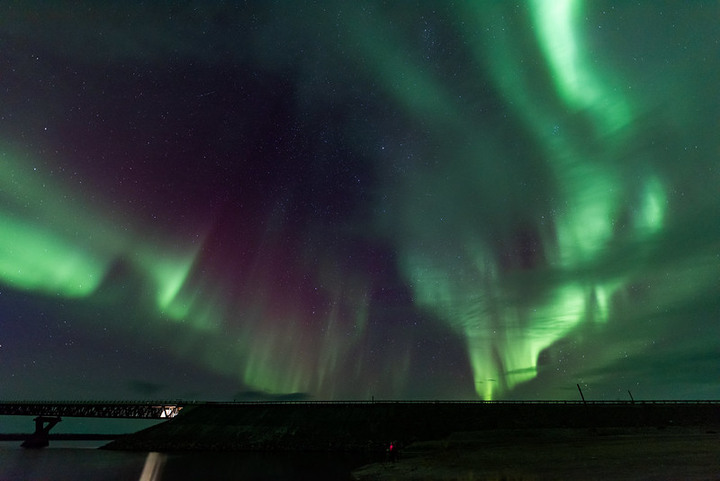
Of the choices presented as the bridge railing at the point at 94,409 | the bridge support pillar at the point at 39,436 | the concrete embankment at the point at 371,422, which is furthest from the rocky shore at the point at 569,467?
the bridge support pillar at the point at 39,436

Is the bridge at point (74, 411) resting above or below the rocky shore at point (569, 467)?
above

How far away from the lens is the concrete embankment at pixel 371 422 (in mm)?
85000

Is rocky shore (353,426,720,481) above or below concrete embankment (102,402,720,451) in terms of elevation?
below

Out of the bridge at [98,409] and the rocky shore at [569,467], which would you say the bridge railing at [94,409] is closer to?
the bridge at [98,409]

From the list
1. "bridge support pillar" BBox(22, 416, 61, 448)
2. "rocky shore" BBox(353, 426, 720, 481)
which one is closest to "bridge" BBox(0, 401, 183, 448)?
"bridge support pillar" BBox(22, 416, 61, 448)

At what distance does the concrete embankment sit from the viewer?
85000mm

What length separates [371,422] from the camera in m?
95.1

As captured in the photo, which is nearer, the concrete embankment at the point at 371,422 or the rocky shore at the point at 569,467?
the rocky shore at the point at 569,467

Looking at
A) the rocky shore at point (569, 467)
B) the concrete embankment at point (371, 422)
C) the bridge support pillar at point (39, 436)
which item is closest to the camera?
the rocky shore at point (569, 467)

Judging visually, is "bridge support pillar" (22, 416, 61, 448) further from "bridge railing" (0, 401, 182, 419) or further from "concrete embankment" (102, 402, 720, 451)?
"concrete embankment" (102, 402, 720, 451)

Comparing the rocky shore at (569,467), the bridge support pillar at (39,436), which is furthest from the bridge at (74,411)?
the rocky shore at (569,467)

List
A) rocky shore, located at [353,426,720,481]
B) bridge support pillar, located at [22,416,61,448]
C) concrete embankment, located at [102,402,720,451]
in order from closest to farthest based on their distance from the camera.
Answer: rocky shore, located at [353,426,720,481] → concrete embankment, located at [102,402,720,451] → bridge support pillar, located at [22,416,61,448]

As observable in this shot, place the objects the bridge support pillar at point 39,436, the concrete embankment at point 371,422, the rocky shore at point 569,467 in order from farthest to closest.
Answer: the bridge support pillar at point 39,436 < the concrete embankment at point 371,422 < the rocky shore at point 569,467

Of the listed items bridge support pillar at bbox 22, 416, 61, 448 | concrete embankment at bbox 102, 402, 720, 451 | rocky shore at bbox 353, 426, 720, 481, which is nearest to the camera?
rocky shore at bbox 353, 426, 720, 481
